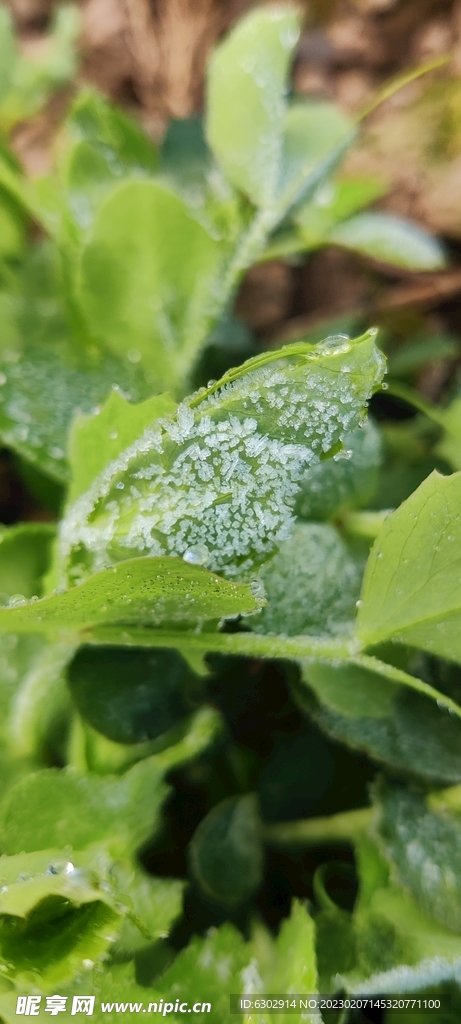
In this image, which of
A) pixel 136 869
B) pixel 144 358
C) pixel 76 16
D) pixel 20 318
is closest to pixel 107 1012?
pixel 136 869

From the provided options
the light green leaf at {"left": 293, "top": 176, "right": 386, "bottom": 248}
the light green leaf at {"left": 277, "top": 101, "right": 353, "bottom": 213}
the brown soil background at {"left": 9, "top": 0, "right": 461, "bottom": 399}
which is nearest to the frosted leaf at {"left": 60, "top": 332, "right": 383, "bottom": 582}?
the light green leaf at {"left": 277, "top": 101, "right": 353, "bottom": 213}

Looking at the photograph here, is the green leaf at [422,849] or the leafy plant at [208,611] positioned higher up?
the leafy plant at [208,611]

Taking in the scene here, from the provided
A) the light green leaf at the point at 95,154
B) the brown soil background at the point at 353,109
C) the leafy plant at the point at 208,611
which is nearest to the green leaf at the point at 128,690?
the leafy plant at the point at 208,611

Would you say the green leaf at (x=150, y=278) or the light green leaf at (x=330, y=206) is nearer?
the green leaf at (x=150, y=278)

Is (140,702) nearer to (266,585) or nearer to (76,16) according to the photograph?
(266,585)

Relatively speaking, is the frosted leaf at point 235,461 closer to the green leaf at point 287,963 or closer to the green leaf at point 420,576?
the green leaf at point 420,576

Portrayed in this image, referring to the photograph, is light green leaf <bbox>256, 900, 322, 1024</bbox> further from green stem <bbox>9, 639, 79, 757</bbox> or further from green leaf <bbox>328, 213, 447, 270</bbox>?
green leaf <bbox>328, 213, 447, 270</bbox>

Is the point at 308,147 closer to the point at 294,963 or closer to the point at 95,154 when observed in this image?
the point at 95,154
